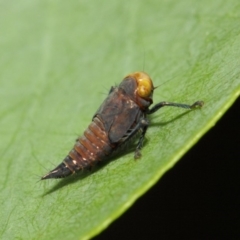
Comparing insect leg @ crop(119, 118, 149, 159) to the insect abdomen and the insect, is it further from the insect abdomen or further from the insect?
the insect abdomen

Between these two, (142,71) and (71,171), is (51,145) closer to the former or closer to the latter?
(71,171)

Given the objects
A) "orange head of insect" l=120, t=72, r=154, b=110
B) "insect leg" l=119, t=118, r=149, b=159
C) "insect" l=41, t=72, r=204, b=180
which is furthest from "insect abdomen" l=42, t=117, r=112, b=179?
"orange head of insect" l=120, t=72, r=154, b=110

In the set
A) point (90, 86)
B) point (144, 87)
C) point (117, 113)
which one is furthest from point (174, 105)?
point (90, 86)

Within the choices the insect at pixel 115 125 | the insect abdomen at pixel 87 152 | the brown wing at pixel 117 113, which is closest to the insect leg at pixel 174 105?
the insect at pixel 115 125

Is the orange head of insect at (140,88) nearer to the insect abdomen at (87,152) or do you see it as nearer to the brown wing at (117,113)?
the brown wing at (117,113)

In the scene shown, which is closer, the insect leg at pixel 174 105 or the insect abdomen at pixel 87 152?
the insect leg at pixel 174 105

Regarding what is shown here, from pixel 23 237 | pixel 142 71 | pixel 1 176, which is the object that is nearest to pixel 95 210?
pixel 23 237

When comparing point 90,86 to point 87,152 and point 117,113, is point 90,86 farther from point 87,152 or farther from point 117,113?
point 87,152
